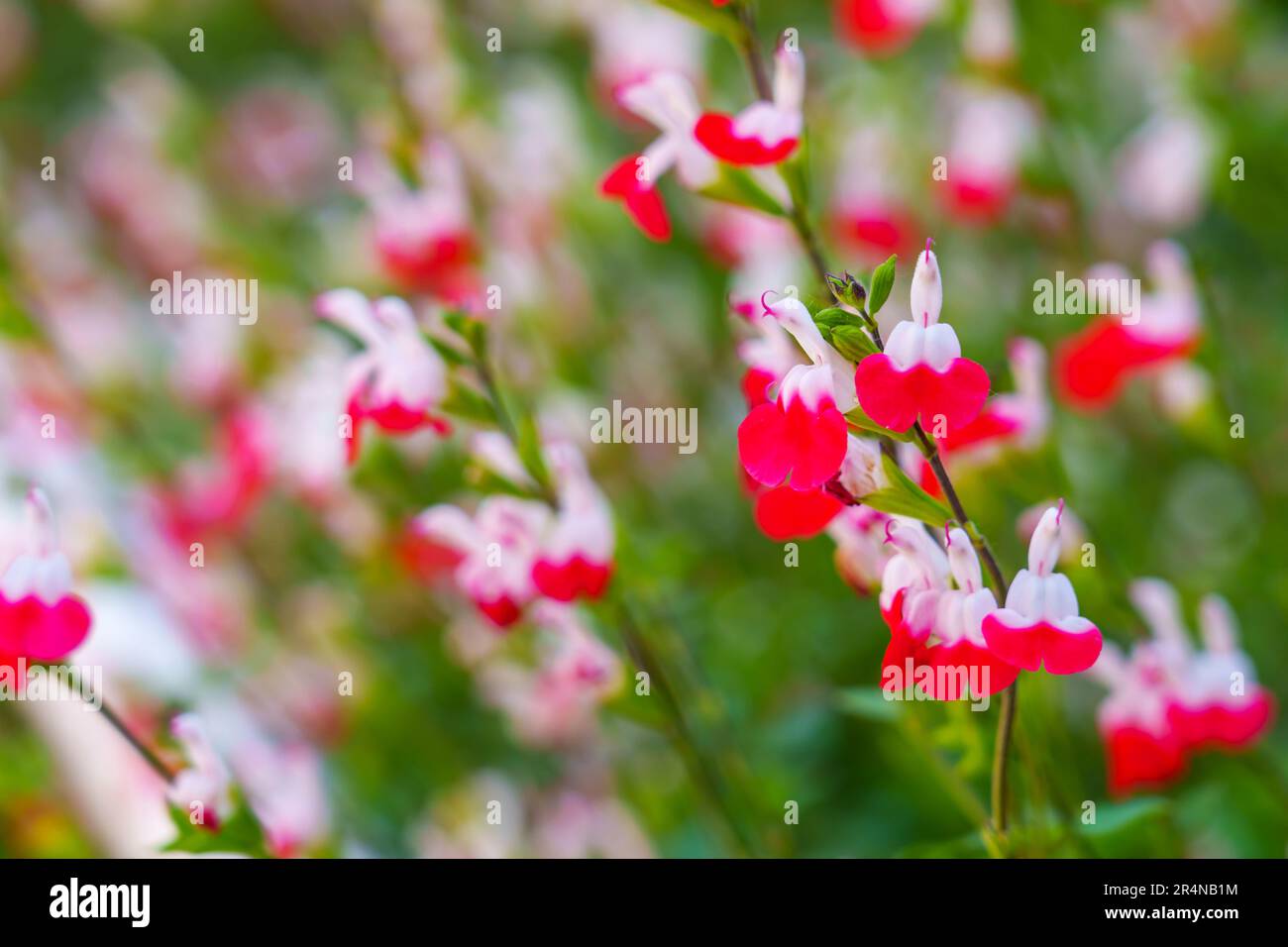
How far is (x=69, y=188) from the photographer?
2.54 meters

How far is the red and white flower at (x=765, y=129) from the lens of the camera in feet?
2.10

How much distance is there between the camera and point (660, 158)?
2.29ft

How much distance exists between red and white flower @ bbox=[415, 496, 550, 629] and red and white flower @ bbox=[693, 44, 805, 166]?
24cm

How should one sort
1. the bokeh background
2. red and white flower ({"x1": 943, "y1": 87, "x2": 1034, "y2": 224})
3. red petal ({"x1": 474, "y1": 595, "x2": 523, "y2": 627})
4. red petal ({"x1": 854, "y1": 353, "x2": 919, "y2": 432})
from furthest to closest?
1. red and white flower ({"x1": 943, "y1": 87, "x2": 1034, "y2": 224})
2. the bokeh background
3. red petal ({"x1": 474, "y1": 595, "x2": 523, "y2": 627})
4. red petal ({"x1": 854, "y1": 353, "x2": 919, "y2": 432})

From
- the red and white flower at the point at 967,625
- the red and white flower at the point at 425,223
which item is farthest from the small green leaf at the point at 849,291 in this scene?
the red and white flower at the point at 425,223

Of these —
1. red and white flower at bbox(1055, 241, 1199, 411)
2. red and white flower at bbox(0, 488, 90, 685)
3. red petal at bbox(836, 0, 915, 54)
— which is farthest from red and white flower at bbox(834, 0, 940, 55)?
red and white flower at bbox(0, 488, 90, 685)

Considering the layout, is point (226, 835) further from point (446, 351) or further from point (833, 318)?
point (833, 318)

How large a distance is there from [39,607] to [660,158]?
394 millimetres

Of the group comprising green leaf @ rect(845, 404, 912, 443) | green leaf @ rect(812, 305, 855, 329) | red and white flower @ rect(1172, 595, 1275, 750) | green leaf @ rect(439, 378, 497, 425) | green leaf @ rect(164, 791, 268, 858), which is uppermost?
green leaf @ rect(439, 378, 497, 425)

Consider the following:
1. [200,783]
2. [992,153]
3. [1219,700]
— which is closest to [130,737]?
[200,783]

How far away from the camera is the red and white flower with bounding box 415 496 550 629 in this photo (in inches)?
29.3

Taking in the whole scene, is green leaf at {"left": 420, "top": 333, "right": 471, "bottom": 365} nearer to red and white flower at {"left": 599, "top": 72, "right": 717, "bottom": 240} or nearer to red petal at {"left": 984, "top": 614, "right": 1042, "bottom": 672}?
red and white flower at {"left": 599, "top": 72, "right": 717, "bottom": 240}
